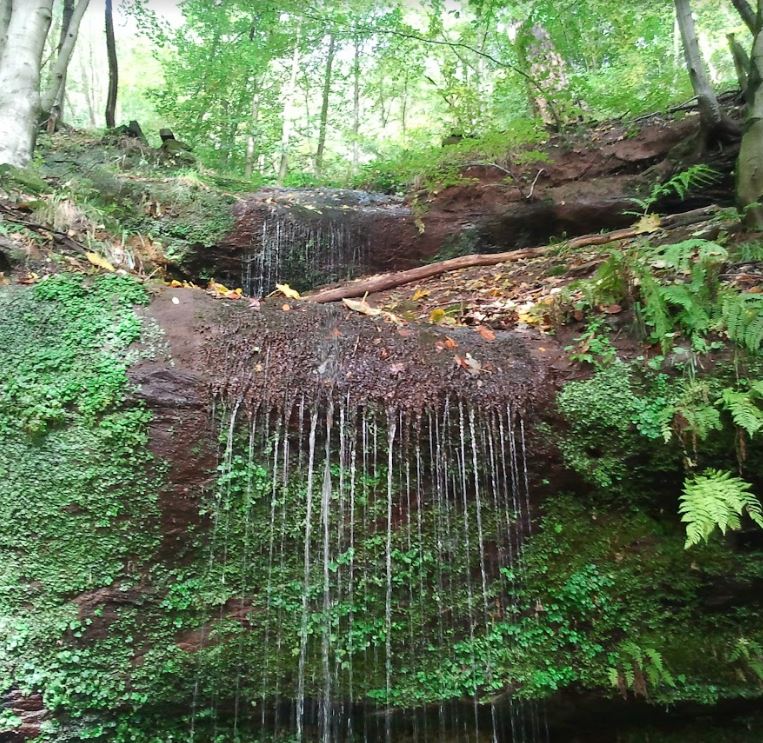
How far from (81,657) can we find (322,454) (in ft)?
6.31

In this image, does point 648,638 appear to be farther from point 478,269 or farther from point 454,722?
point 478,269

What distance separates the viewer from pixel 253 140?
52.2ft

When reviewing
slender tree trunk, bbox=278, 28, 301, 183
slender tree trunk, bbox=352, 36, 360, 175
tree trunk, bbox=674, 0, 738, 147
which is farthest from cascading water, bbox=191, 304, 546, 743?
slender tree trunk, bbox=352, 36, 360, 175

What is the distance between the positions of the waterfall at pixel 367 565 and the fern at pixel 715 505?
111cm

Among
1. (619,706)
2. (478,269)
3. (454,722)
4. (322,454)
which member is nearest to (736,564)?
(619,706)

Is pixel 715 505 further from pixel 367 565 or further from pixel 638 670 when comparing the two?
pixel 367 565

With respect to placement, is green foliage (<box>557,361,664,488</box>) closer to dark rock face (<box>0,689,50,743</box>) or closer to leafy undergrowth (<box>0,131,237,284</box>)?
dark rock face (<box>0,689,50,743</box>)

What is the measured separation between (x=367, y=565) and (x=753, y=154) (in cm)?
504

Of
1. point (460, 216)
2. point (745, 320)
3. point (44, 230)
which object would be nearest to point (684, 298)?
point (745, 320)

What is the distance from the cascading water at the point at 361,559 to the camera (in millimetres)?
3891

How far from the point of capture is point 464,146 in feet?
26.9

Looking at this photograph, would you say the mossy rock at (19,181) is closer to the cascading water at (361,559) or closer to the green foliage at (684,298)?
the cascading water at (361,559)

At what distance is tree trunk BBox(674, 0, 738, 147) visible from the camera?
6.28 metres

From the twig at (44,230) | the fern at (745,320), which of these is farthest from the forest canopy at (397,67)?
the twig at (44,230)
